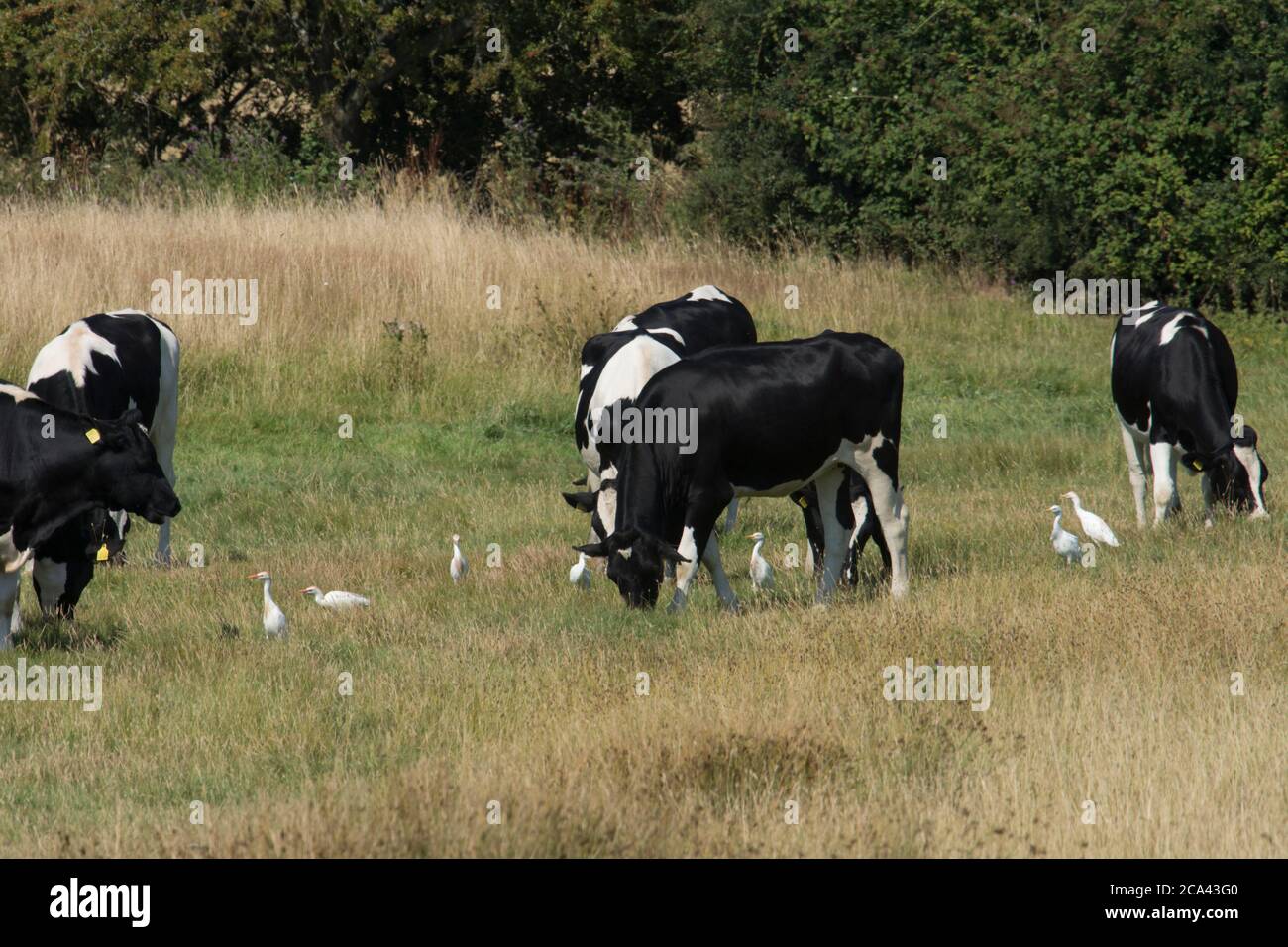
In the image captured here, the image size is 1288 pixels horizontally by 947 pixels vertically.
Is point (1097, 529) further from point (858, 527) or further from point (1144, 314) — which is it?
point (1144, 314)

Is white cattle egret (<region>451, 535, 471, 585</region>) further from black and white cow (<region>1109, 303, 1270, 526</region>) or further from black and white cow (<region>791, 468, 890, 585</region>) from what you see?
black and white cow (<region>1109, 303, 1270, 526</region>)

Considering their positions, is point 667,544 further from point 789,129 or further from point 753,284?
point 789,129

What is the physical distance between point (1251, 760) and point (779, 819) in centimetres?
214

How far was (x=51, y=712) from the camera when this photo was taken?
8.48 metres

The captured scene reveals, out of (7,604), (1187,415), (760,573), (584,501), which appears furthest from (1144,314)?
(7,604)

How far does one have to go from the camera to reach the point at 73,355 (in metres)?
12.1

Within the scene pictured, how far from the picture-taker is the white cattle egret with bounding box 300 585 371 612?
10703mm

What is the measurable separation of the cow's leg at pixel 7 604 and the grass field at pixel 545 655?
0.13 metres

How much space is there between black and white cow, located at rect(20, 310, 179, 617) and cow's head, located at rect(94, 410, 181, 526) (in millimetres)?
458

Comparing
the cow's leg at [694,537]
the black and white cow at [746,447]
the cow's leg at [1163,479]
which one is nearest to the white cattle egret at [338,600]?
the black and white cow at [746,447]

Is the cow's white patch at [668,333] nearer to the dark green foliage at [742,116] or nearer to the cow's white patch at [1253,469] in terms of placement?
the cow's white patch at [1253,469]

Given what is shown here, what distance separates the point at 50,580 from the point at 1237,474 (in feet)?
28.7

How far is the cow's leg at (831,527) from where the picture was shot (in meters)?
10.9

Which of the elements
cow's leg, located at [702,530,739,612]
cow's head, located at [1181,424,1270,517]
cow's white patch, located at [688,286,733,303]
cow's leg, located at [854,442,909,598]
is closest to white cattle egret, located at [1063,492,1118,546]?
cow's head, located at [1181,424,1270,517]
